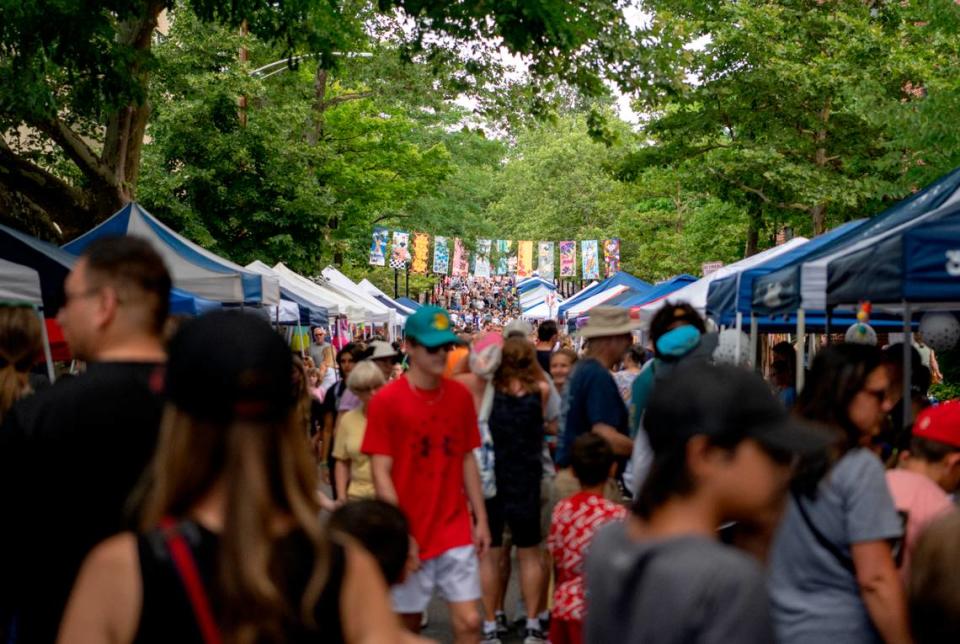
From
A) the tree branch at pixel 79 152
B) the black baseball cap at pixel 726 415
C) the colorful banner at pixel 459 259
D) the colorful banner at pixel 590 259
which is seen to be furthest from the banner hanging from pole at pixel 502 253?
the black baseball cap at pixel 726 415

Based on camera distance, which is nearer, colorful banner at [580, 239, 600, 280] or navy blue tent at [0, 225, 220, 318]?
navy blue tent at [0, 225, 220, 318]

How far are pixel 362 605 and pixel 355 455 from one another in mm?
5716

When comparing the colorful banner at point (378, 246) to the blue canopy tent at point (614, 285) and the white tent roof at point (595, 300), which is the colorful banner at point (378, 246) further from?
the white tent roof at point (595, 300)

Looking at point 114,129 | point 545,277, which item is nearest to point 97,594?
point 114,129

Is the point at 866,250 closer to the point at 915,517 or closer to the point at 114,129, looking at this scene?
the point at 915,517

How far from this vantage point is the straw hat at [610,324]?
24.7ft

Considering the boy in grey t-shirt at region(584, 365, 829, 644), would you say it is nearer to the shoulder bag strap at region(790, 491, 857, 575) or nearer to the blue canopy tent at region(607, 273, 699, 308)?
the shoulder bag strap at region(790, 491, 857, 575)

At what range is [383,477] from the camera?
609 cm

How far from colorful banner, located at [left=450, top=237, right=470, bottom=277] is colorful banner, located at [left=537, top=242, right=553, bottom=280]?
12.8 feet

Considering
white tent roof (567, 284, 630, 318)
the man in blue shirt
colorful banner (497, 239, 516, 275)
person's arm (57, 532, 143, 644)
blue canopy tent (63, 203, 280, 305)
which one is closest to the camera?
person's arm (57, 532, 143, 644)

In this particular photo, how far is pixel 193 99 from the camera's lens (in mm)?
25734

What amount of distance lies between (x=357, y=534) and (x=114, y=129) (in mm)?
15192

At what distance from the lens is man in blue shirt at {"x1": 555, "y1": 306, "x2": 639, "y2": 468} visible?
23.4ft

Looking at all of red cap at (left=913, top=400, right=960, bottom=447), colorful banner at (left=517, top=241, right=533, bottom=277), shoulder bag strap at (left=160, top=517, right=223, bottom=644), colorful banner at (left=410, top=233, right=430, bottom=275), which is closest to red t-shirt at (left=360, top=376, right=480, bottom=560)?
red cap at (left=913, top=400, right=960, bottom=447)
